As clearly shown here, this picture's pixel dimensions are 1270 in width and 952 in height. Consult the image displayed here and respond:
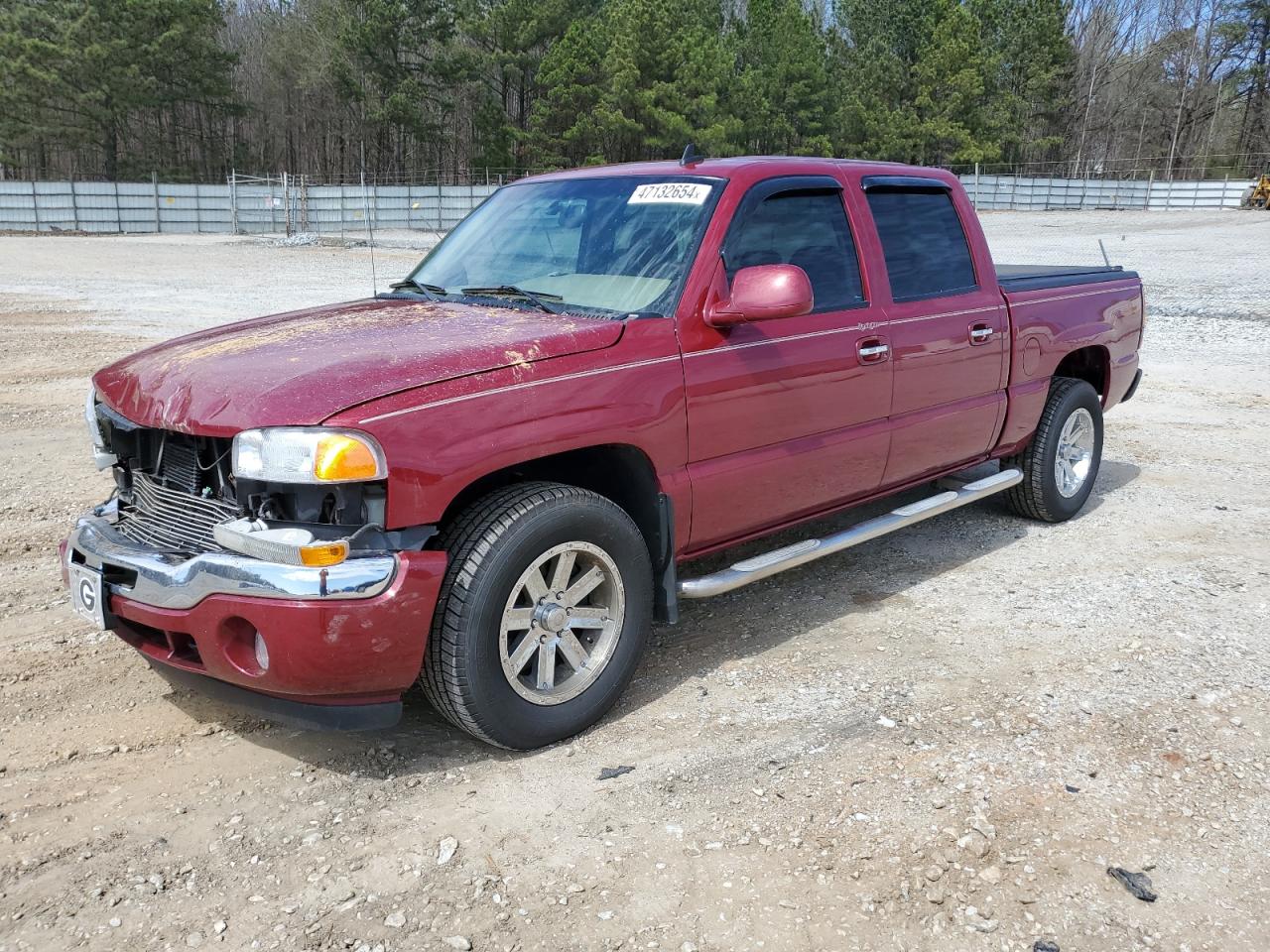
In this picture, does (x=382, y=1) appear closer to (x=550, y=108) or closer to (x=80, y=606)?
(x=550, y=108)

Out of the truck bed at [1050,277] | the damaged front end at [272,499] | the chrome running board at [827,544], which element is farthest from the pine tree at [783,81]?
the damaged front end at [272,499]

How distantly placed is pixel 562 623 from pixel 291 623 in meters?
0.87

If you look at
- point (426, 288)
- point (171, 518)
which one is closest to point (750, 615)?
point (426, 288)

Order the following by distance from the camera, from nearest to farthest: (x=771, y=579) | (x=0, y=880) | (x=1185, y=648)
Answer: (x=0, y=880) → (x=1185, y=648) → (x=771, y=579)

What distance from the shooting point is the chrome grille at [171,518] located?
316cm

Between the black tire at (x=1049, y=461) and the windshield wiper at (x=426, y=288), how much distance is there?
335cm

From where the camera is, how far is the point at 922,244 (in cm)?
482

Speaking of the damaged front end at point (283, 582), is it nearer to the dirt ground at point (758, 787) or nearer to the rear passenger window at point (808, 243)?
the dirt ground at point (758, 787)

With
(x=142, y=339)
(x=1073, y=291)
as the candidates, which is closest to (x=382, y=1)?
(x=142, y=339)

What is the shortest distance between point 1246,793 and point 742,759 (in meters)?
1.55

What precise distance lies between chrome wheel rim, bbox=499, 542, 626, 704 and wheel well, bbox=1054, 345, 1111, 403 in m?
3.60

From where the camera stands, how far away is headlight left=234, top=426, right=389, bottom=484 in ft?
9.42

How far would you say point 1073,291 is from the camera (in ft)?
18.8

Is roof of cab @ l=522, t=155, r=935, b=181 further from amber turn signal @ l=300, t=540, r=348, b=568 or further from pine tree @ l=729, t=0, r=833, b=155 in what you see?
pine tree @ l=729, t=0, r=833, b=155
